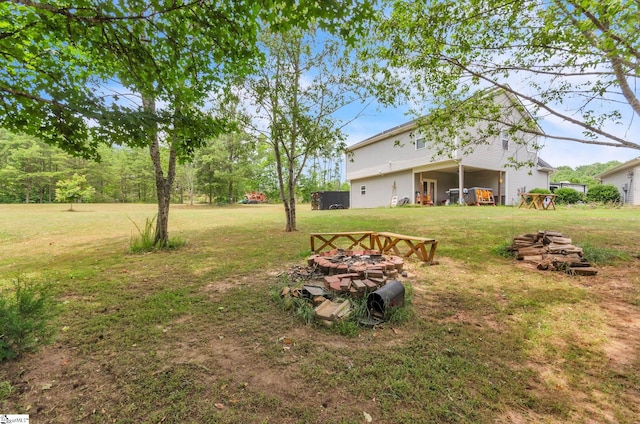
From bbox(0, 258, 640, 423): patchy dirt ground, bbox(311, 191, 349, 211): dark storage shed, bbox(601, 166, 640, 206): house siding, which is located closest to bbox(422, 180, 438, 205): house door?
bbox(311, 191, 349, 211): dark storage shed

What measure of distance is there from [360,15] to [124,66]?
262cm

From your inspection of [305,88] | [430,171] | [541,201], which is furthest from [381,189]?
[305,88]

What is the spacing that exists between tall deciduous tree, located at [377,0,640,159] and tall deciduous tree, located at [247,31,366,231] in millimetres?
2333

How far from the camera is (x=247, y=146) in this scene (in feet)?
30.0

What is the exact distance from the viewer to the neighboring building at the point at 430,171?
16969 mm

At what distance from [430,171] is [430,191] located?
1467mm

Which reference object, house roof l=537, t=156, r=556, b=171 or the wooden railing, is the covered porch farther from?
the wooden railing

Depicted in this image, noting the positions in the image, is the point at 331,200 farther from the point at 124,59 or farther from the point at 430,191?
the point at 124,59

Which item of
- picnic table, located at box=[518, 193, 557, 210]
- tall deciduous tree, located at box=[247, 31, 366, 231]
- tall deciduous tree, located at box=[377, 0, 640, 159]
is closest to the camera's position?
tall deciduous tree, located at box=[377, 0, 640, 159]

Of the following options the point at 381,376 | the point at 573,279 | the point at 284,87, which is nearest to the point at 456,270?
the point at 573,279

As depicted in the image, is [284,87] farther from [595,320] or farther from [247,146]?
[595,320]

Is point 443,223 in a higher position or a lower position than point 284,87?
lower

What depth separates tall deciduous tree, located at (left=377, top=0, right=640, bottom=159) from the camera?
14.8 feet

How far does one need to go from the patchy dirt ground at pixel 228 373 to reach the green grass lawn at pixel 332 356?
1 cm
